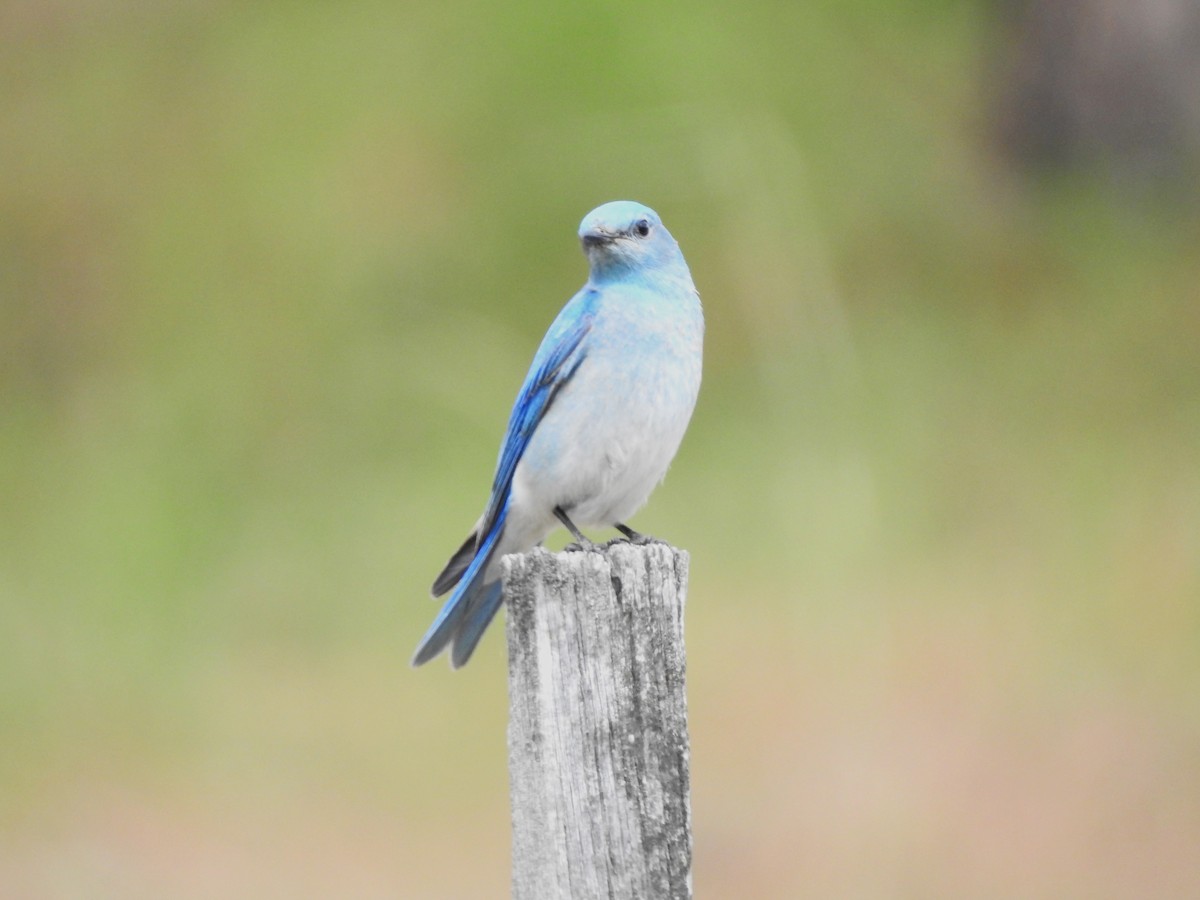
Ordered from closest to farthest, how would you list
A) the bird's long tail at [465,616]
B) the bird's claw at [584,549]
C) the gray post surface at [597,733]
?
the gray post surface at [597,733] → the bird's claw at [584,549] → the bird's long tail at [465,616]

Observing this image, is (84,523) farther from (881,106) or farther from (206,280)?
(881,106)

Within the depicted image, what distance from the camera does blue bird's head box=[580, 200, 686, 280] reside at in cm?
391

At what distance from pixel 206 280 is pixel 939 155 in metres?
5.48

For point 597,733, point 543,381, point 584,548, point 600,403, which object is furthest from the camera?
point 543,381

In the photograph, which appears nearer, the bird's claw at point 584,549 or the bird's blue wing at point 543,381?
the bird's claw at point 584,549

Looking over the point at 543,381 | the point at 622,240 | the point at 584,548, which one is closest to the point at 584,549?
the point at 584,548

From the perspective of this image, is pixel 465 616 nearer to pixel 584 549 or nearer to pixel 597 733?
pixel 584 549

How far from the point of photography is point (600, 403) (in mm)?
3820

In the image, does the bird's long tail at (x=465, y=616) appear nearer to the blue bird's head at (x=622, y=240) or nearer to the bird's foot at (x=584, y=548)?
the bird's foot at (x=584, y=548)

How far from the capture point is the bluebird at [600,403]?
3812 mm

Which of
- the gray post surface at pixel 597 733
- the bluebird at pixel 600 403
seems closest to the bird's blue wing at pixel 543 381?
the bluebird at pixel 600 403

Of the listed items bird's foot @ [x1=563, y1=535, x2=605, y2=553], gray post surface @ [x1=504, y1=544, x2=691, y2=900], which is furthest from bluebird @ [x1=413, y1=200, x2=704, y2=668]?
gray post surface @ [x1=504, y1=544, x2=691, y2=900]

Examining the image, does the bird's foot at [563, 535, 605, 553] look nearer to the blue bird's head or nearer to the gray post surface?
the gray post surface

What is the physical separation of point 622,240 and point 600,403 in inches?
18.7
